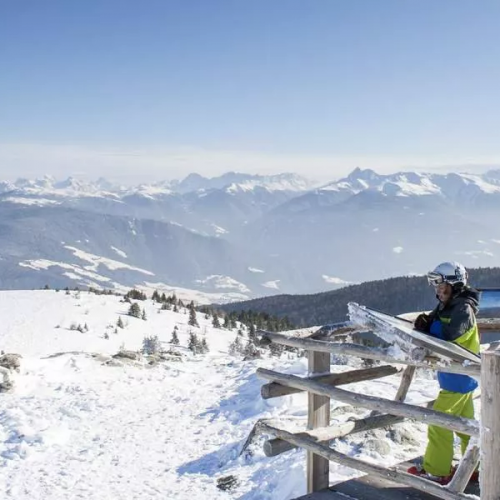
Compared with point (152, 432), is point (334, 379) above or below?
above

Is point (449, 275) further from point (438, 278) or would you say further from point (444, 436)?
point (444, 436)

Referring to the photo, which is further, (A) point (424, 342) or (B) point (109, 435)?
(B) point (109, 435)

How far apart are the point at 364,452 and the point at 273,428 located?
3.94 meters

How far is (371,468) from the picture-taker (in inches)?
257

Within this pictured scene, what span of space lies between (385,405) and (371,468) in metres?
0.84

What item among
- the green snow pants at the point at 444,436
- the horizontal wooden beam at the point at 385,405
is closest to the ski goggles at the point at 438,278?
the green snow pants at the point at 444,436

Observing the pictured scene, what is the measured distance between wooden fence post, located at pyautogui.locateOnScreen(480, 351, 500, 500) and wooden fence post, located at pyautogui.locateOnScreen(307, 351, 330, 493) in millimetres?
2600

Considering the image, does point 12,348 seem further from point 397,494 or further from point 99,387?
point 397,494

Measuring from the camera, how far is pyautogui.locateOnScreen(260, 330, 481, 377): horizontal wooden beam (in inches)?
213

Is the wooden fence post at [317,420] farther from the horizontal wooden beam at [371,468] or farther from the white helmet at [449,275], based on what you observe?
the white helmet at [449,275]

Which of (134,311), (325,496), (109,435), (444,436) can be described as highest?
(444,436)

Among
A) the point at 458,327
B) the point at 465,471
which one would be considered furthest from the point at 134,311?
the point at 465,471

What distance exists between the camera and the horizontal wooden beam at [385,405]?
545cm

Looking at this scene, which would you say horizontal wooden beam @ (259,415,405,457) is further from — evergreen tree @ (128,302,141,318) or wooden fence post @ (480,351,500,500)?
evergreen tree @ (128,302,141,318)
